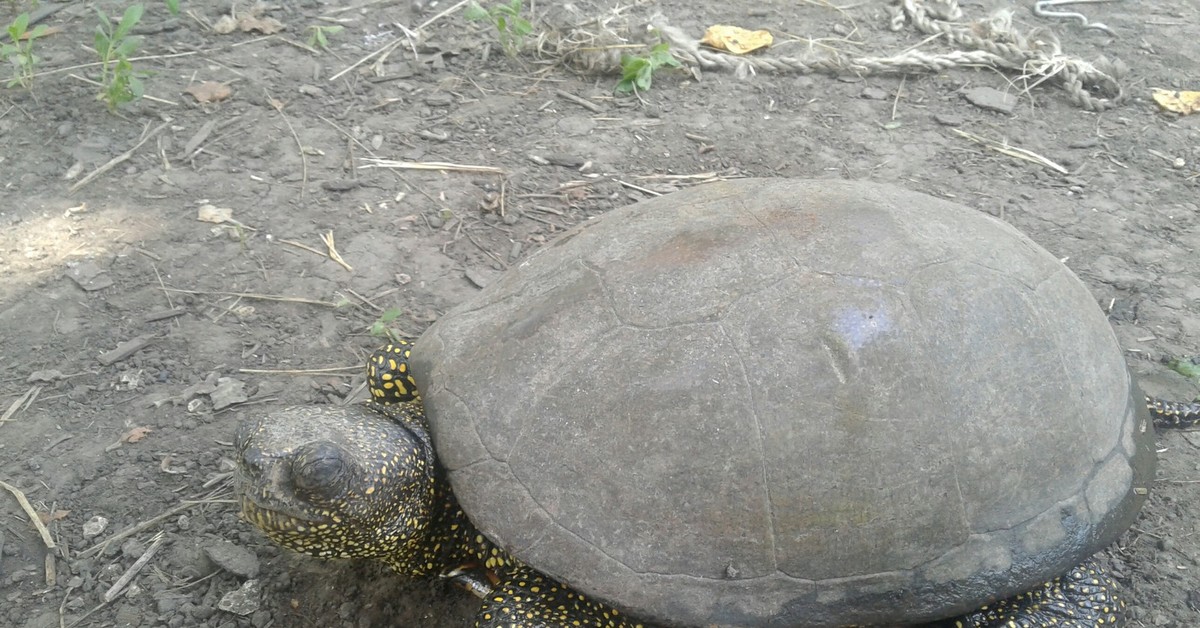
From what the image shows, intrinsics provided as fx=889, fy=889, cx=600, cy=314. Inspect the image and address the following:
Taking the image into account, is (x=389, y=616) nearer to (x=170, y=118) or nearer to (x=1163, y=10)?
(x=170, y=118)

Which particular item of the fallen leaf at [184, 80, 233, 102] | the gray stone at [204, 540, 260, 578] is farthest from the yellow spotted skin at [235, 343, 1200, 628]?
the fallen leaf at [184, 80, 233, 102]

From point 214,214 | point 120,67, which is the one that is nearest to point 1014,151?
point 214,214

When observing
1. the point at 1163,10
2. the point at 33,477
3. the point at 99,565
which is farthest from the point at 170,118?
the point at 1163,10

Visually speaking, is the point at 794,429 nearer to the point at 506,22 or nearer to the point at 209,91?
the point at 506,22

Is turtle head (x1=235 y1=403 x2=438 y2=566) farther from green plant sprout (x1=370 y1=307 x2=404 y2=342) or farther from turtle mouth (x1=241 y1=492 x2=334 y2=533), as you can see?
green plant sprout (x1=370 y1=307 x2=404 y2=342)

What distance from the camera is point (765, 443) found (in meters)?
2.61

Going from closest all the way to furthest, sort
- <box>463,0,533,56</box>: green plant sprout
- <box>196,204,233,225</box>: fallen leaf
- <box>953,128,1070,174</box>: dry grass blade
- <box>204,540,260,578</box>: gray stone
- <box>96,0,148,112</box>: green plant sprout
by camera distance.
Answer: <box>204,540,260,578</box>: gray stone → <box>196,204,233,225</box>: fallen leaf → <box>96,0,148,112</box>: green plant sprout → <box>953,128,1070,174</box>: dry grass blade → <box>463,0,533,56</box>: green plant sprout

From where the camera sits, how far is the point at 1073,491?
2.81 m

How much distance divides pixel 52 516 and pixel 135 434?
1.43 ft

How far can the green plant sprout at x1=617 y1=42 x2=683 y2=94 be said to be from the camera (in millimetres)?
5879

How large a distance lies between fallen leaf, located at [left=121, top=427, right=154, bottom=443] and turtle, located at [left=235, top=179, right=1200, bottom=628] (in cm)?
116

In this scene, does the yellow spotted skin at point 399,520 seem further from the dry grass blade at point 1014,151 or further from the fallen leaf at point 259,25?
the fallen leaf at point 259,25

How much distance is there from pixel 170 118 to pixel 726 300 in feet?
13.8

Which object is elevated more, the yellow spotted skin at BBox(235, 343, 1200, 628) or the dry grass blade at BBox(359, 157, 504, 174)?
the yellow spotted skin at BBox(235, 343, 1200, 628)
